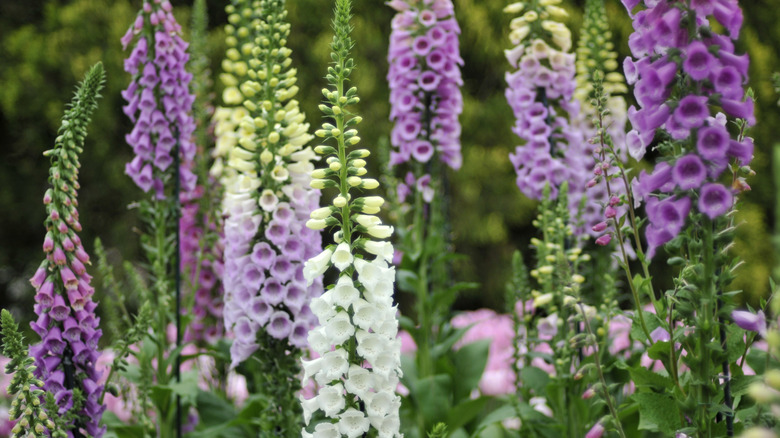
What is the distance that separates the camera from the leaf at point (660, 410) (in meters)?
1.88

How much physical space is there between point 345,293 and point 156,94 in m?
1.73

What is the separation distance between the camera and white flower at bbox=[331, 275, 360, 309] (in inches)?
69.9

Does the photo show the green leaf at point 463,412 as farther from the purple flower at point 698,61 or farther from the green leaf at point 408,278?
the purple flower at point 698,61

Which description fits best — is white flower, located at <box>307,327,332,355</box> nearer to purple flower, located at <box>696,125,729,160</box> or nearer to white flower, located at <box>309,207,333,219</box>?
white flower, located at <box>309,207,333,219</box>

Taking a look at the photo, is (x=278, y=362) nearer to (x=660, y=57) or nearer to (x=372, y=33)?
(x=660, y=57)

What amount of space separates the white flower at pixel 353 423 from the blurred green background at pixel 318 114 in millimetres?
5810

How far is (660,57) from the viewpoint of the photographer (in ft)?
5.76

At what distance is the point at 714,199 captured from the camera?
5.37 ft

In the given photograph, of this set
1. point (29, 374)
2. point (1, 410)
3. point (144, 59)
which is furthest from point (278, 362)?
point (1, 410)

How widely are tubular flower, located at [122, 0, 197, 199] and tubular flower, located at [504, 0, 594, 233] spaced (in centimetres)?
142

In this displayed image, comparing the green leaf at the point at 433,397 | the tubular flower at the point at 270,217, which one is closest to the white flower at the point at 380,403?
the tubular flower at the point at 270,217

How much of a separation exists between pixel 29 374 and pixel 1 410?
2.44 m

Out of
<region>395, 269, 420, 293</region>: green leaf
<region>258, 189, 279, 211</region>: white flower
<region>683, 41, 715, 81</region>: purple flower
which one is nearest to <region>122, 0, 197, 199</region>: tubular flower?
<region>258, 189, 279, 211</region>: white flower

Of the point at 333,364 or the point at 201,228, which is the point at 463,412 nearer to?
the point at 333,364
